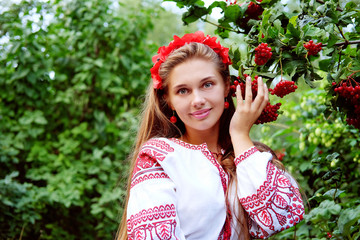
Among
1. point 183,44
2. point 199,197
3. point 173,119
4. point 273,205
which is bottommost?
point 273,205

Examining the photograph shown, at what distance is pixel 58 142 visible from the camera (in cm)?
388

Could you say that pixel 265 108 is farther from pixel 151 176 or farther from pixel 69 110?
pixel 69 110

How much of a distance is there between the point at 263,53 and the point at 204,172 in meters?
0.50

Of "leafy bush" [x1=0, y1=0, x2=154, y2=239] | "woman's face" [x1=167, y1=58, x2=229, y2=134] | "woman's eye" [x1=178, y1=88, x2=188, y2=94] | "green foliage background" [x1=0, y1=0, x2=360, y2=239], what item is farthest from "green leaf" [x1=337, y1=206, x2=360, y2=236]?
"leafy bush" [x1=0, y1=0, x2=154, y2=239]

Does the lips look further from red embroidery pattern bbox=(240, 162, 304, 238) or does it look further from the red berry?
red embroidery pattern bbox=(240, 162, 304, 238)

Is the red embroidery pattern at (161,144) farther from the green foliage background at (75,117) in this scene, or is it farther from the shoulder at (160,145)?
the green foliage background at (75,117)

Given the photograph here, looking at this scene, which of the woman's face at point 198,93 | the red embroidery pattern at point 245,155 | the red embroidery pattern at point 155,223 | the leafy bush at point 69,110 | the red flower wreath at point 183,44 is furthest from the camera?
the leafy bush at point 69,110

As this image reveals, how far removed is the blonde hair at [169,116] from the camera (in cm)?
174

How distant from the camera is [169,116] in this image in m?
1.91

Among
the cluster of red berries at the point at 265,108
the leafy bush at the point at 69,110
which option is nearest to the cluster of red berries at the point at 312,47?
the cluster of red berries at the point at 265,108

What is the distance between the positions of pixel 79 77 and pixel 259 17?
2.59 metres

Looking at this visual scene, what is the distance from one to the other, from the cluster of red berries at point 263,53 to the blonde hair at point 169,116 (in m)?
0.30

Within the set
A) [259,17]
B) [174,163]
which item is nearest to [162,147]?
[174,163]

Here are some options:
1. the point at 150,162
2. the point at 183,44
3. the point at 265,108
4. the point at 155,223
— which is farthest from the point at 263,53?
the point at 155,223
